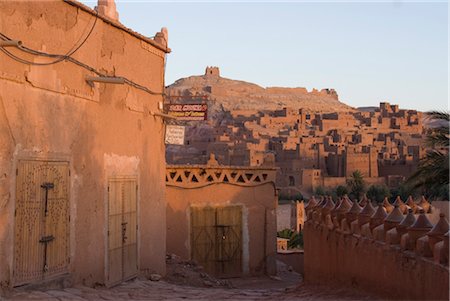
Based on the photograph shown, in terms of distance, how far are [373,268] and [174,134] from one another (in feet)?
18.0

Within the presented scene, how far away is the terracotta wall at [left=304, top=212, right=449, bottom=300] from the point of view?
6.31 m

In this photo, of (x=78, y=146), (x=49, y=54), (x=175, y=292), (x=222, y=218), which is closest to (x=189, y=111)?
(x=222, y=218)

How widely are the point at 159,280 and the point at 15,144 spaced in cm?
465

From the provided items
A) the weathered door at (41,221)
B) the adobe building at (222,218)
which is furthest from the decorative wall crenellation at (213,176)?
the weathered door at (41,221)

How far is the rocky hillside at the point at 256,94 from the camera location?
111 m

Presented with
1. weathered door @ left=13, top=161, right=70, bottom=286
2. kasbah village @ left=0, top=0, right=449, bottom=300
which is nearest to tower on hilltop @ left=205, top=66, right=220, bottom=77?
kasbah village @ left=0, top=0, right=449, bottom=300

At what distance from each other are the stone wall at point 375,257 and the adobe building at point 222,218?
329 cm

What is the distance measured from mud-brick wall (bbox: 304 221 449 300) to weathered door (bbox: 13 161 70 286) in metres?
3.70

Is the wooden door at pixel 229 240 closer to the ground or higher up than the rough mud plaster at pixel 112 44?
closer to the ground

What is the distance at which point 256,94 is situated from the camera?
124 m

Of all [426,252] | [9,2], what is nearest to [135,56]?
[9,2]

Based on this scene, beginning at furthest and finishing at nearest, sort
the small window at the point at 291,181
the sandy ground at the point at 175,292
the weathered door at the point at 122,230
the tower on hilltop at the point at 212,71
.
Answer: the tower on hilltop at the point at 212,71 → the small window at the point at 291,181 → the weathered door at the point at 122,230 → the sandy ground at the point at 175,292

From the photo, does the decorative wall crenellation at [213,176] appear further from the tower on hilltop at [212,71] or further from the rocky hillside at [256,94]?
the tower on hilltop at [212,71]

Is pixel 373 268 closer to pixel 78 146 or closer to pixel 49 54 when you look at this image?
pixel 78 146
